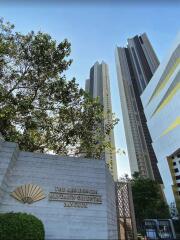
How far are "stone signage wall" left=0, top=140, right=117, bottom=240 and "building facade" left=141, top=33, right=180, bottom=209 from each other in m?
46.1

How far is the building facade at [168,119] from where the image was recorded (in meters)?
53.1

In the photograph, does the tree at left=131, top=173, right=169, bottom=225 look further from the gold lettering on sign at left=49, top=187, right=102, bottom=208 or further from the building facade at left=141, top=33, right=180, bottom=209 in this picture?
the gold lettering on sign at left=49, top=187, right=102, bottom=208

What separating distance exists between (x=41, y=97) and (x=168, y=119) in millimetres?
49069

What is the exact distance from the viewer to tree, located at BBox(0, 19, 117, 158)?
39.4 ft

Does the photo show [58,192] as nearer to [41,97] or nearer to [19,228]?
[19,228]

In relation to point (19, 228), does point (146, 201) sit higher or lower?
higher

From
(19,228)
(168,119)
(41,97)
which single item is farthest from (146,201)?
(19,228)

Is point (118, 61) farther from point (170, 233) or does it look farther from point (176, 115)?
point (170, 233)

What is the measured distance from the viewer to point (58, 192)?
8.80 meters

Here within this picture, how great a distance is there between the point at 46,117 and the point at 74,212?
19.1ft

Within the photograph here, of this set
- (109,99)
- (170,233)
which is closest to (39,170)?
(170,233)

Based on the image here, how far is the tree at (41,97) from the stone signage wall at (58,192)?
3.13m

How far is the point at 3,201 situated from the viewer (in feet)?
26.7

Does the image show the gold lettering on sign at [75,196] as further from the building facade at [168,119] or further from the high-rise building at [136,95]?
the high-rise building at [136,95]
